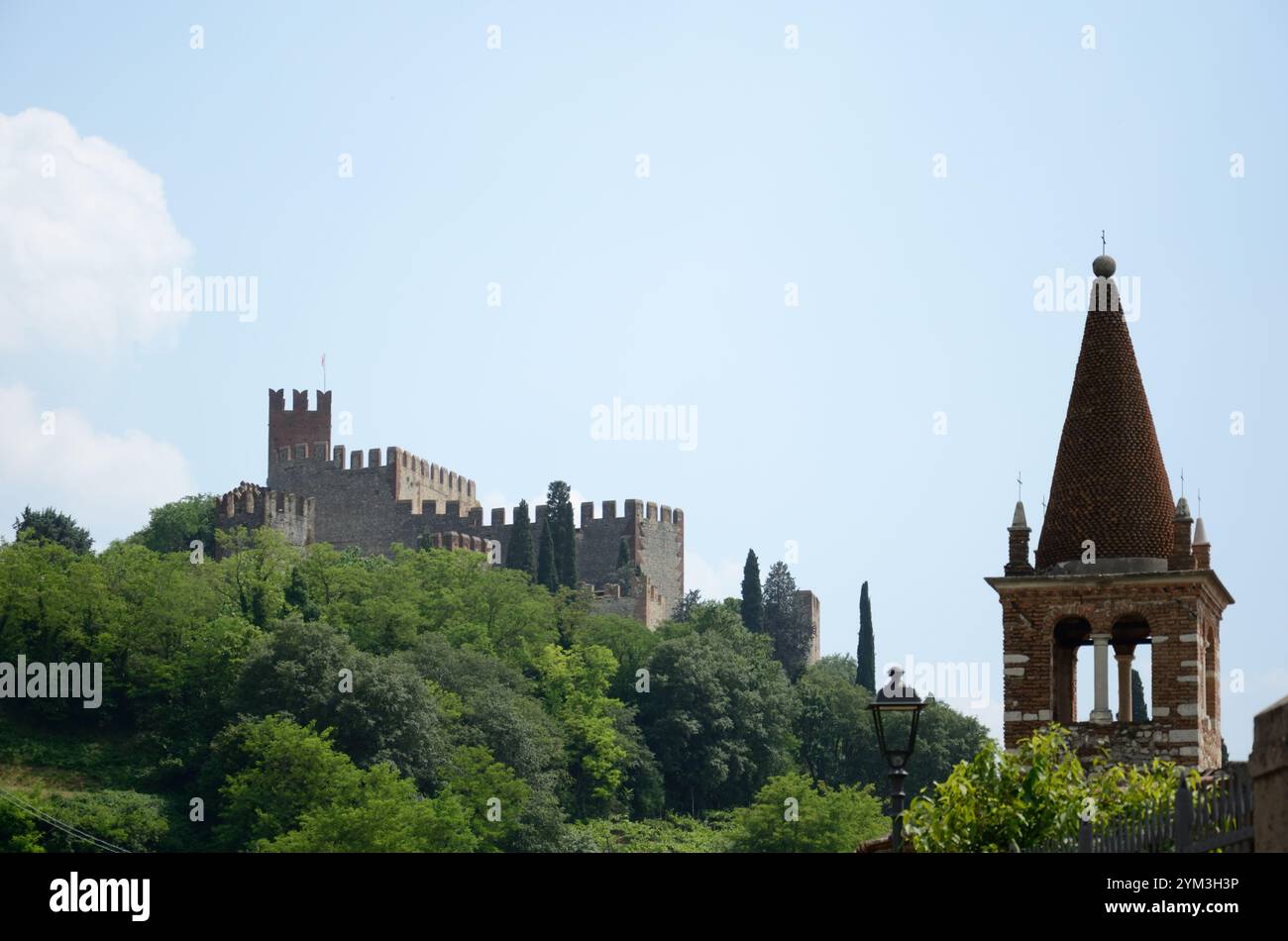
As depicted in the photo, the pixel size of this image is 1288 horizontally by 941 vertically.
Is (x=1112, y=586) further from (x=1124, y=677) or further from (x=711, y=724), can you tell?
(x=711, y=724)

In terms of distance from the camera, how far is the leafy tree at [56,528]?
103m

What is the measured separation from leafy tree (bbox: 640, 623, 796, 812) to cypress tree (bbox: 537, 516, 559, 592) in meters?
9.52

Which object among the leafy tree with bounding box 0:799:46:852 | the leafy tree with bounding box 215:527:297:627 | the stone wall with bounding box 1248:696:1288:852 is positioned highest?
the leafy tree with bounding box 215:527:297:627

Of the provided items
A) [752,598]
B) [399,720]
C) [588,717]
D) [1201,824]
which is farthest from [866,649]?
[1201,824]

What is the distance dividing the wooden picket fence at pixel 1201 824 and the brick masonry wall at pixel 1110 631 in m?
11.2

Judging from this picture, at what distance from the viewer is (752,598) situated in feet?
349

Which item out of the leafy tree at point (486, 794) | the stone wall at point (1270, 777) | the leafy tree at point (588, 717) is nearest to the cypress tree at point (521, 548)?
the leafy tree at point (588, 717)

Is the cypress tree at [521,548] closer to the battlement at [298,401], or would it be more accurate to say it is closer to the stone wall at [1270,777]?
the battlement at [298,401]

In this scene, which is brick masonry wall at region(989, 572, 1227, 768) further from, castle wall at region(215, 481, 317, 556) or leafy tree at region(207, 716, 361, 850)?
castle wall at region(215, 481, 317, 556)

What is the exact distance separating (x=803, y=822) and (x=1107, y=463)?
52862 mm

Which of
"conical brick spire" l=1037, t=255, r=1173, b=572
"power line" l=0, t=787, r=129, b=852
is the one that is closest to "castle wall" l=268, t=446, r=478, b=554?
"power line" l=0, t=787, r=129, b=852

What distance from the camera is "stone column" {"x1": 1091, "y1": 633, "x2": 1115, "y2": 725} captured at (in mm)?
27500
